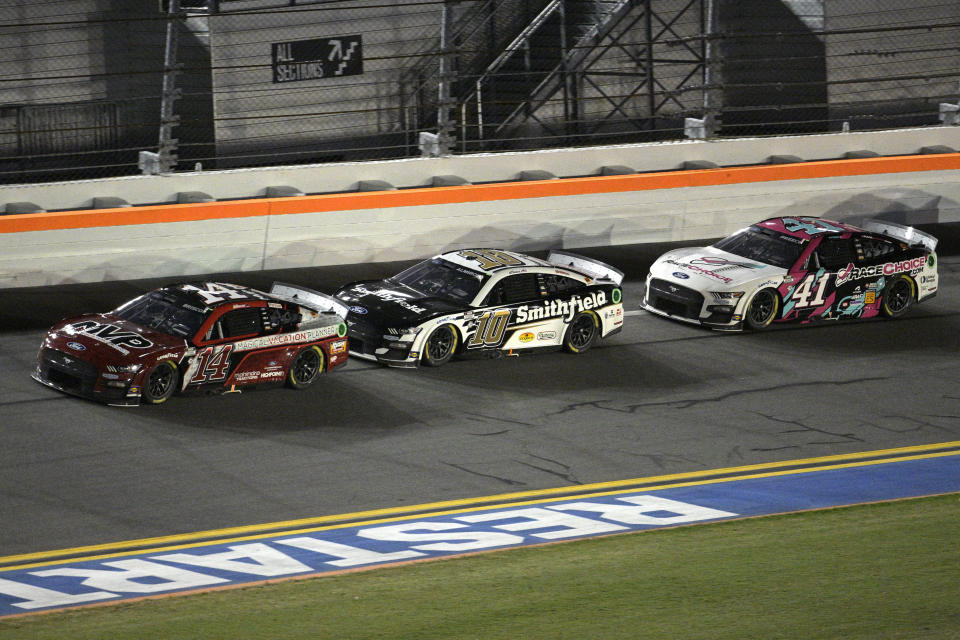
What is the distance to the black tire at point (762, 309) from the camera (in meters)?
16.4

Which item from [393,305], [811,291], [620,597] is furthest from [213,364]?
[811,291]

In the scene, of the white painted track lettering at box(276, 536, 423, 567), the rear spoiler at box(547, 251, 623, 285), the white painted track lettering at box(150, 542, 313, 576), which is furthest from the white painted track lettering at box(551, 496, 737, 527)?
the rear spoiler at box(547, 251, 623, 285)

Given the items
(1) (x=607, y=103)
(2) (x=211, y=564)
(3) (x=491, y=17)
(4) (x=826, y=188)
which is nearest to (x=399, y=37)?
(3) (x=491, y=17)

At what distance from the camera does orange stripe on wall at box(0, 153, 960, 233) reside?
16.8 m

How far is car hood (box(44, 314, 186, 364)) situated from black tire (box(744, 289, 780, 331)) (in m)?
7.20

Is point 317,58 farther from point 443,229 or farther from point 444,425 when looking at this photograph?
point 444,425

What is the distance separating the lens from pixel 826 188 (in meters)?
21.0

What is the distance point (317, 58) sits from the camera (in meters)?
18.1

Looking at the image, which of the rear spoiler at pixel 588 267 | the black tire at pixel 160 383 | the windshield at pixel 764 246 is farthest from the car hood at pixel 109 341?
the windshield at pixel 764 246

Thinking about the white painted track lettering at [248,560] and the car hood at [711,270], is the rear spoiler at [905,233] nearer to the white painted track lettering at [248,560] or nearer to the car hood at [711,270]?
the car hood at [711,270]

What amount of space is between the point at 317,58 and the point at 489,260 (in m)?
4.60

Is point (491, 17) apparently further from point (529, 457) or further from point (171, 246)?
point (529, 457)

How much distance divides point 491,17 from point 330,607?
13808mm

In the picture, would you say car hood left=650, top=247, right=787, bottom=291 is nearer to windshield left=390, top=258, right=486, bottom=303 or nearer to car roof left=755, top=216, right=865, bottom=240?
car roof left=755, top=216, right=865, bottom=240
